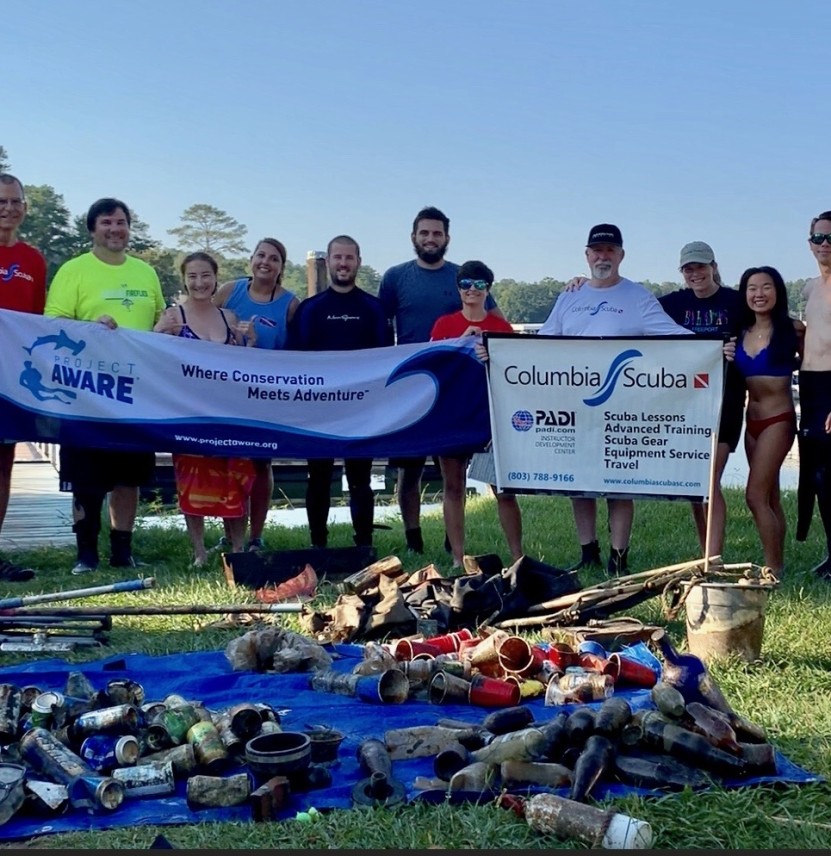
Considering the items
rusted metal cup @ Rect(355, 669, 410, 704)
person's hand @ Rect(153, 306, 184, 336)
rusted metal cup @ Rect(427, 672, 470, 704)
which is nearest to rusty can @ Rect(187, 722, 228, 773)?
rusted metal cup @ Rect(355, 669, 410, 704)

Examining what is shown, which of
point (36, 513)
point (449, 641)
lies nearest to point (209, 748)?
point (449, 641)

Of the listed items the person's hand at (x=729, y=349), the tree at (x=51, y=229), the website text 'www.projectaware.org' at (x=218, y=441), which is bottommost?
the website text 'www.projectaware.org' at (x=218, y=441)

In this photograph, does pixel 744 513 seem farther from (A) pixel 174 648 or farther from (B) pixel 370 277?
(B) pixel 370 277

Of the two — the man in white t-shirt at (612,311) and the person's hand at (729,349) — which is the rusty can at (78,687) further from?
the person's hand at (729,349)

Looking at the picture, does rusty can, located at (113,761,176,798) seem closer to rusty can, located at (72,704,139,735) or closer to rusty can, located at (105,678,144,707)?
rusty can, located at (72,704,139,735)

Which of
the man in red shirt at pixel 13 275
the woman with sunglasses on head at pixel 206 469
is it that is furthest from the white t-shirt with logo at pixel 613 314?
the man in red shirt at pixel 13 275

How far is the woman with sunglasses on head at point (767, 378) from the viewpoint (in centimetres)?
727

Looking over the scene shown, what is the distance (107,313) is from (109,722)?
439 centimetres

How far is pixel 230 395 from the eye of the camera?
827 cm

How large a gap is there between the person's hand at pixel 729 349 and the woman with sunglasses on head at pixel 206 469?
11.3 feet

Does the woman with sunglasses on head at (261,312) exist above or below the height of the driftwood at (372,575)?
above

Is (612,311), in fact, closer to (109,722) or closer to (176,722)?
(176,722)

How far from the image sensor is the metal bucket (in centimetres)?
545

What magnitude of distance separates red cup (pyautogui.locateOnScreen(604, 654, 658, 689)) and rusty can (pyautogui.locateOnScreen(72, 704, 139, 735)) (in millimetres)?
2096
